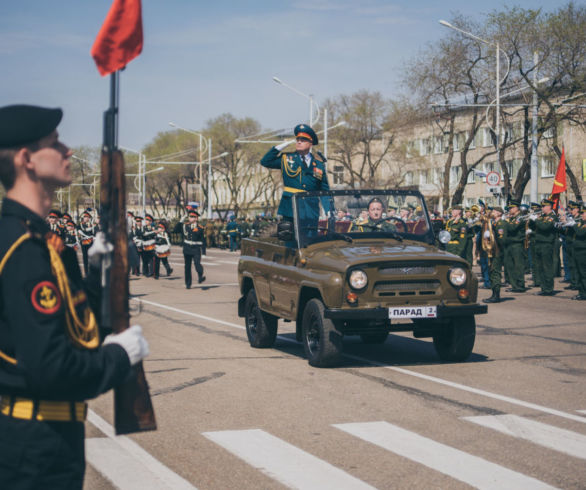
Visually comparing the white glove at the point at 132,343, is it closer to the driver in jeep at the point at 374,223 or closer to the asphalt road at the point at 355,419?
the asphalt road at the point at 355,419

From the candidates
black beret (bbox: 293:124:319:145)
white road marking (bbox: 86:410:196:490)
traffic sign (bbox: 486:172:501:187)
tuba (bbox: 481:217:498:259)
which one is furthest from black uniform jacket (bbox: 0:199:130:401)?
traffic sign (bbox: 486:172:501:187)

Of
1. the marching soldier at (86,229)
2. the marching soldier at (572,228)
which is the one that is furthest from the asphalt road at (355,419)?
the marching soldier at (86,229)

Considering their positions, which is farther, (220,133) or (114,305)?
(220,133)

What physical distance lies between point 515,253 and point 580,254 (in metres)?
2.14

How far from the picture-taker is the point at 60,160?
9.30 ft

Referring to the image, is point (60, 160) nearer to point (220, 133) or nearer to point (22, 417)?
point (22, 417)

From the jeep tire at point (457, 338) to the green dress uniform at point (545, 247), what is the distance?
10293 mm

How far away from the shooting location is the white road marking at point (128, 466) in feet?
17.8

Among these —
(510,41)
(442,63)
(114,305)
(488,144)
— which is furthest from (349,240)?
(488,144)

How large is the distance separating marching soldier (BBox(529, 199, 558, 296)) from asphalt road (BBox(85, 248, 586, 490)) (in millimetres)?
7560

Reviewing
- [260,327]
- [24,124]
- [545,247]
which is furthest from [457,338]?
[545,247]

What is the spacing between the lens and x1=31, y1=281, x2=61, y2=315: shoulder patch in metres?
2.58

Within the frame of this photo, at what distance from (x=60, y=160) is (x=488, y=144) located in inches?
2875

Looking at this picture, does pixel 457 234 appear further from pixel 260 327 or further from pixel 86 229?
pixel 86 229
